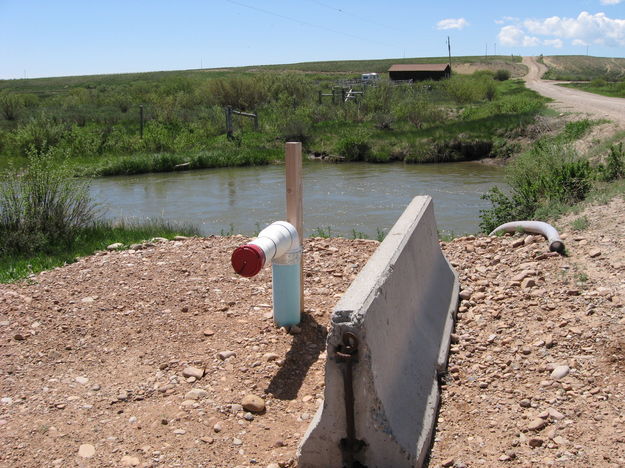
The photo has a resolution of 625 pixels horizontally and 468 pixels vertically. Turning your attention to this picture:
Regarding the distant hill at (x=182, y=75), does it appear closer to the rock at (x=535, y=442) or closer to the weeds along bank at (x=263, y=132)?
the weeds along bank at (x=263, y=132)

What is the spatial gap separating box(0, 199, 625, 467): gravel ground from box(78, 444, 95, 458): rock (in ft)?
0.04

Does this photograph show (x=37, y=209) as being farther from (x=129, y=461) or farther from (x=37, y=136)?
(x=37, y=136)

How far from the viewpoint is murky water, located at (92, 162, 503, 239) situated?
49.2ft

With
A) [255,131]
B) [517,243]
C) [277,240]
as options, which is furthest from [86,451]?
[255,131]

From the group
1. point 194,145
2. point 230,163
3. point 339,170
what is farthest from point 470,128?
point 194,145

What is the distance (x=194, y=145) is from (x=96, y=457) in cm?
2568

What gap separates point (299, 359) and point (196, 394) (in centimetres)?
87

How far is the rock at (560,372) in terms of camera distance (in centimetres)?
420

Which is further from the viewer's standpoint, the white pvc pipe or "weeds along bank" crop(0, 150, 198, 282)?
"weeds along bank" crop(0, 150, 198, 282)

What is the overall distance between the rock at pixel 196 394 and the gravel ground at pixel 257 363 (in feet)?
0.05

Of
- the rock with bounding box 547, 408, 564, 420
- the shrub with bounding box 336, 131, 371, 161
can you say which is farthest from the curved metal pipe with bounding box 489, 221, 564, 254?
the shrub with bounding box 336, 131, 371, 161

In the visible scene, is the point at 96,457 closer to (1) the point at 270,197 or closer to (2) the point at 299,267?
(2) the point at 299,267

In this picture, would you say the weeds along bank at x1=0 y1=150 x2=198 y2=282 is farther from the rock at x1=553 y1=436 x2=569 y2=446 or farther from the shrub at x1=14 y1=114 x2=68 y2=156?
the shrub at x1=14 y1=114 x2=68 y2=156

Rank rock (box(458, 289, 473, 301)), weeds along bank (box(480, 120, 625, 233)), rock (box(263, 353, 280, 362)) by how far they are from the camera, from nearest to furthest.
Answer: rock (box(263, 353, 280, 362)) < rock (box(458, 289, 473, 301)) < weeds along bank (box(480, 120, 625, 233))
